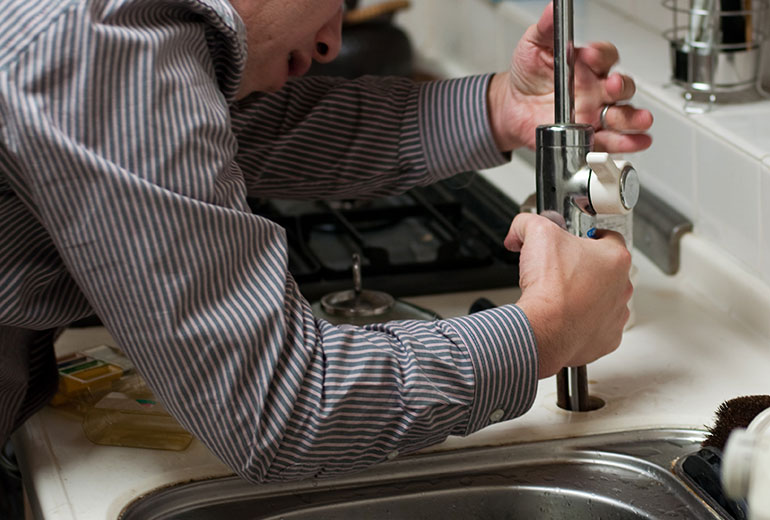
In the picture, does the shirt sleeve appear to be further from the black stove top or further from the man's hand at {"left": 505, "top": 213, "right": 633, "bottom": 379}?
the man's hand at {"left": 505, "top": 213, "right": 633, "bottom": 379}

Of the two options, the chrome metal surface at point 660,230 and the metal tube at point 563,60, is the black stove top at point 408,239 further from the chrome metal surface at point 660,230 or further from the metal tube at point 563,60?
the metal tube at point 563,60

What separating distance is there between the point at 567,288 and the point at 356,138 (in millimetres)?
422

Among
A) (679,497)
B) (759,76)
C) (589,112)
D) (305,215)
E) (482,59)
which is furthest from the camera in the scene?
(482,59)

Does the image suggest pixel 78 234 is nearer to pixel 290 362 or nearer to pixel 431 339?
pixel 290 362

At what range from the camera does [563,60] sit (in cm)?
80

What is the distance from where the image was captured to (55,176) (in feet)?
2.20

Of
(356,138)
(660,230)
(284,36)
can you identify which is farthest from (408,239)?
(284,36)

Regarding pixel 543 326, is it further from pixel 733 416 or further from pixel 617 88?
pixel 617 88

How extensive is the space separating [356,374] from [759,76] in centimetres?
67

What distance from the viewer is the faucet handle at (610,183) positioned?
0.78 metres

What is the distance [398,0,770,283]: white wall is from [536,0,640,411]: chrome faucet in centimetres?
26

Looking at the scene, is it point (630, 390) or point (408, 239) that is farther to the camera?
point (408, 239)

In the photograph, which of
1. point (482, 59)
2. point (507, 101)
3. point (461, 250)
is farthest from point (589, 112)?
point (482, 59)

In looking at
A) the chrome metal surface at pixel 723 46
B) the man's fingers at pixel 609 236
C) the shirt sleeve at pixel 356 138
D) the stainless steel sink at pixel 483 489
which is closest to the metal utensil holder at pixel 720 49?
the chrome metal surface at pixel 723 46
